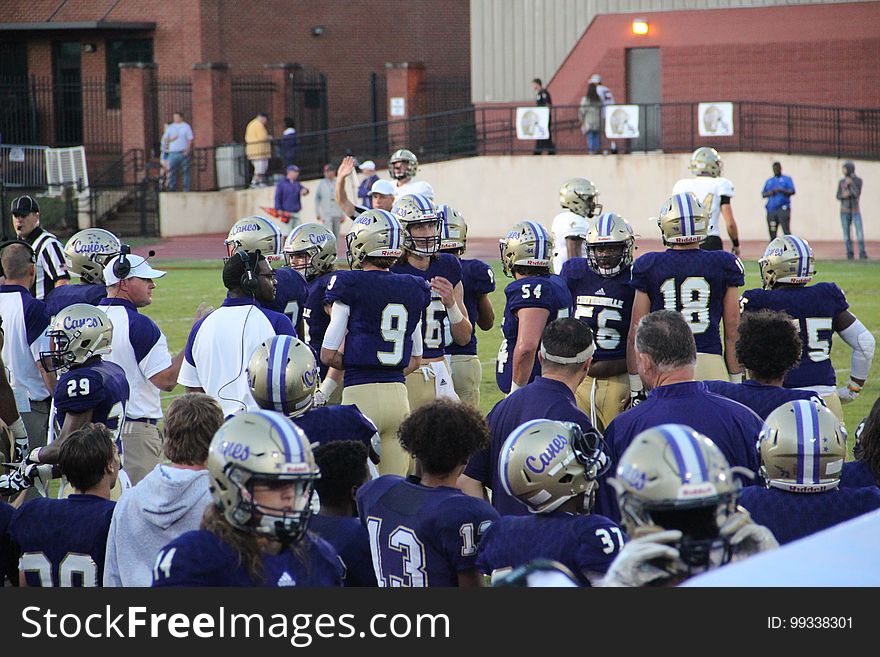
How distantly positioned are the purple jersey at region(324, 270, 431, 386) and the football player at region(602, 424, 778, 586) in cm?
401

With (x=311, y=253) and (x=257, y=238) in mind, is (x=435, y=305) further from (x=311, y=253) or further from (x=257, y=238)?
(x=257, y=238)

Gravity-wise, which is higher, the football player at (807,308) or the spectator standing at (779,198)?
the spectator standing at (779,198)

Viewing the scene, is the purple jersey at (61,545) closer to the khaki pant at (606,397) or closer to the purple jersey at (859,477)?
the purple jersey at (859,477)

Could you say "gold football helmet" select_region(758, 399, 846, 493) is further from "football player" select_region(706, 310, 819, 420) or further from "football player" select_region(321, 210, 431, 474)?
"football player" select_region(321, 210, 431, 474)

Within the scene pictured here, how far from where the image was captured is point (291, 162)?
3272 cm

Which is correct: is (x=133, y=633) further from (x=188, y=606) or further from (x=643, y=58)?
(x=643, y=58)

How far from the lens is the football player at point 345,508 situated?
182 inches

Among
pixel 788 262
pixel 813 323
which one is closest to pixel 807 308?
pixel 813 323

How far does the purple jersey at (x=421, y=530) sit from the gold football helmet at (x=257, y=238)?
3593mm

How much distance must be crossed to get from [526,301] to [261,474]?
14.4 feet

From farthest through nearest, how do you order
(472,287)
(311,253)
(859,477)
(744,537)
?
1. (472,287)
2. (311,253)
3. (859,477)
4. (744,537)

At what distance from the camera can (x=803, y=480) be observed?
4.52 metres

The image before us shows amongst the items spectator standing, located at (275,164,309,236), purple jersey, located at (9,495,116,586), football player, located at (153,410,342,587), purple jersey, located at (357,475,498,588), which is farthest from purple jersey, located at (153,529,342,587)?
spectator standing, located at (275,164,309,236)

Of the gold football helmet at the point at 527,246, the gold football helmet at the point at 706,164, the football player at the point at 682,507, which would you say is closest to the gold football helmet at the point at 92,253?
the gold football helmet at the point at 527,246
